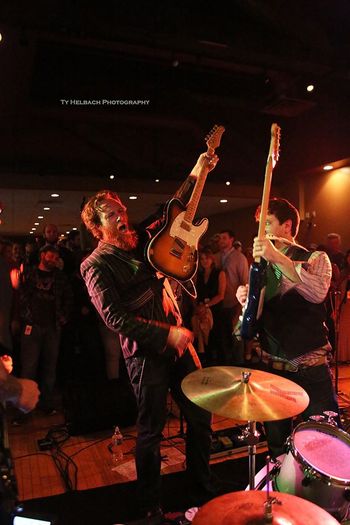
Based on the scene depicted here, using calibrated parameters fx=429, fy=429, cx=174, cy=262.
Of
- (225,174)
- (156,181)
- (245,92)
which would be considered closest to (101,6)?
(245,92)

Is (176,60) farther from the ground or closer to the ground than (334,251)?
farther from the ground

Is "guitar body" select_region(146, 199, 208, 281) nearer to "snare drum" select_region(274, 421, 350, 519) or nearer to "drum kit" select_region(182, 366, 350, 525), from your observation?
"drum kit" select_region(182, 366, 350, 525)

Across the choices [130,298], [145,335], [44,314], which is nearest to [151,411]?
[145,335]

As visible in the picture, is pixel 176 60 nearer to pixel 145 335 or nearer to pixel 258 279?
pixel 258 279

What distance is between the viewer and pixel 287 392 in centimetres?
181

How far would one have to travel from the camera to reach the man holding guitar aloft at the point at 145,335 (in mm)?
2248

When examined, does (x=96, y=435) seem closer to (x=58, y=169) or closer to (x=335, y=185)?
(x=58, y=169)

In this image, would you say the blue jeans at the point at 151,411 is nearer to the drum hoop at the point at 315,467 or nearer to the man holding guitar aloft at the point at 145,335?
the man holding guitar aloft at the point at 145,335

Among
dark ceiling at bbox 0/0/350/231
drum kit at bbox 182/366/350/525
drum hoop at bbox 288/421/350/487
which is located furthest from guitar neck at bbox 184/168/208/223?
dark ceiling at bbox 0/0/350/231

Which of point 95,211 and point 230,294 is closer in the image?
point 95,211

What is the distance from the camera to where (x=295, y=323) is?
7.74 ft

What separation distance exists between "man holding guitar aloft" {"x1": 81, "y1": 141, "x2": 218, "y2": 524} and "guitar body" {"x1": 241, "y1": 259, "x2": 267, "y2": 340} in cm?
34

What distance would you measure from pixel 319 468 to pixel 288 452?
0.56 ft

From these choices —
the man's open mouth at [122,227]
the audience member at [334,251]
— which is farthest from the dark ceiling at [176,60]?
the man's open mouth at [122,227]
